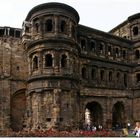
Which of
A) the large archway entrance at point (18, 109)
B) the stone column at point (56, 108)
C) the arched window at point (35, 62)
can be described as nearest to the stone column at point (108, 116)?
the stone column at point (56, 108)

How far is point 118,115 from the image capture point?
4044 cm

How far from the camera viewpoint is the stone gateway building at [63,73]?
102ft

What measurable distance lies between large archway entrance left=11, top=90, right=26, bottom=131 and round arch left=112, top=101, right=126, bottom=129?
38.2ft

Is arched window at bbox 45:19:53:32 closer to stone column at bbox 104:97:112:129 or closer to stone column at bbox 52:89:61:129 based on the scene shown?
stone column at bbox 52:89:61:129

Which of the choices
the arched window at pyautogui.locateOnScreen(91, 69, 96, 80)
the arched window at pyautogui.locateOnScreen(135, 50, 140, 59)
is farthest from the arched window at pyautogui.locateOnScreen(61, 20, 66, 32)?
the arched window at pyautogui.locateOnScreen(135, 50, 140, 59)

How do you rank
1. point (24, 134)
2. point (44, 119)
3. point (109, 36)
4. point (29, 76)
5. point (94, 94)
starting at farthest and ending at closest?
1. point (109, 36)
2. point (94, 94)
3. point (29, 76)
4. point (44, 119)
5. point (24, 134)

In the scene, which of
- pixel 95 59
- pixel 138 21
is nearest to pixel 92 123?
pixel 95 59

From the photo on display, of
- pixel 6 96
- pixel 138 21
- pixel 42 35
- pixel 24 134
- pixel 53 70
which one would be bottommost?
pixel 24 134

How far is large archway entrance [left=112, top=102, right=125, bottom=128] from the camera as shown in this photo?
130ft

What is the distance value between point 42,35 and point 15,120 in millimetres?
9295

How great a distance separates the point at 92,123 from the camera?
3831 centimetres

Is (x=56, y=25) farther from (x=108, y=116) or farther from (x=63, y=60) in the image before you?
(x=108, y=116)

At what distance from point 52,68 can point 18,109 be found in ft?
20.6

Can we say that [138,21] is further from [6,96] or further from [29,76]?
[6,96]
